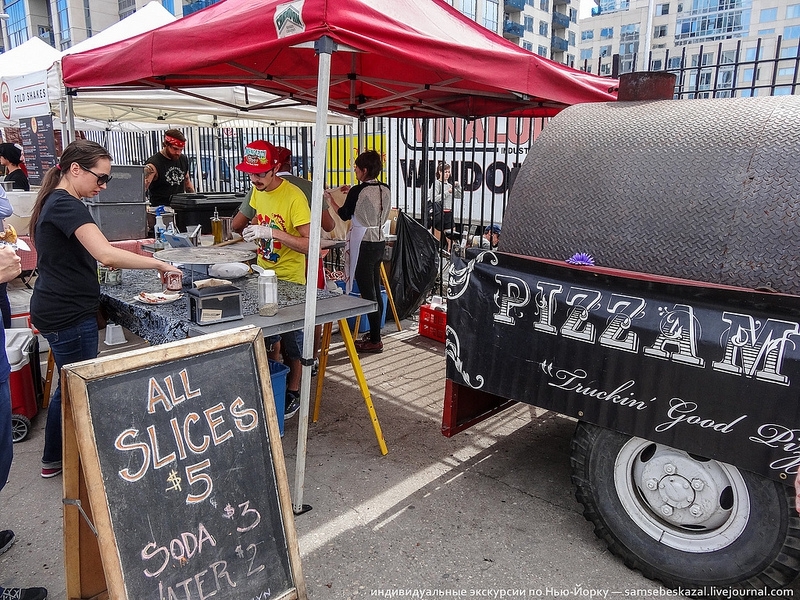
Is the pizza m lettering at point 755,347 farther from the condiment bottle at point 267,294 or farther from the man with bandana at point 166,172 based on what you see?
the man with bandana at point 166,172

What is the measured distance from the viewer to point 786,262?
7.27ft

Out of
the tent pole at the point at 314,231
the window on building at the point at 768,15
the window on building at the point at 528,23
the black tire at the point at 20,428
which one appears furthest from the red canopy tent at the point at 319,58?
the window on building at the point at 768,15

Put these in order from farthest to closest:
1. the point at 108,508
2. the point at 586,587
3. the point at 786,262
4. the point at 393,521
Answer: the point at 393,521 → the point at 586,587 → the point at 786,262 → the point at 108,508

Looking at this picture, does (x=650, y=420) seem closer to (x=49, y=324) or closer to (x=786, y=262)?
(x=786, y=262)

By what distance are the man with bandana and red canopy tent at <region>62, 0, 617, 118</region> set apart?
3230mm

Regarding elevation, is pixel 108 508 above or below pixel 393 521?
above

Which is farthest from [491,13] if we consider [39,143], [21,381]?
[21,381]

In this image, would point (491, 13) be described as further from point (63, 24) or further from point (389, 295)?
point (389, 295)

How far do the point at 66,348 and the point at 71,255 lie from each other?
0.54 meters

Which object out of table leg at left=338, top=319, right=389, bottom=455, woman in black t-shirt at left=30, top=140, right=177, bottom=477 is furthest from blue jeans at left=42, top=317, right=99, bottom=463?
table leg at left=338, top=319, right=389, bottom=455

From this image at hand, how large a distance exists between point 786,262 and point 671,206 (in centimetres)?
50

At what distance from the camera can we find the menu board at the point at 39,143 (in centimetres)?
578

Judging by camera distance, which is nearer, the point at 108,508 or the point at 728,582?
the point at 108,508

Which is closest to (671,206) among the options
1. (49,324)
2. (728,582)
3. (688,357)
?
(688,357)
